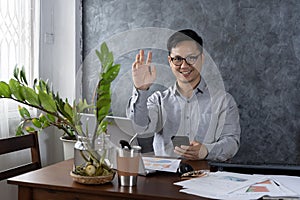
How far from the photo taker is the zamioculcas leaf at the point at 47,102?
5.51 ft

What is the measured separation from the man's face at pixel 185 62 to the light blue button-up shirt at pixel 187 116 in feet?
0.31

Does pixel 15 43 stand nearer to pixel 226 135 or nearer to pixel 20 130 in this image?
pixel 20 130

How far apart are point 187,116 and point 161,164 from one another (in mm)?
686

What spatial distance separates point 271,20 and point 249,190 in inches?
60.0

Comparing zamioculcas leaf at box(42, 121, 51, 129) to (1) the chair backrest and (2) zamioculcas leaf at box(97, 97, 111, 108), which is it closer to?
(1) the chair backrest

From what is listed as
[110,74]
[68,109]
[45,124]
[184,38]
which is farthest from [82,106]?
[184,38]

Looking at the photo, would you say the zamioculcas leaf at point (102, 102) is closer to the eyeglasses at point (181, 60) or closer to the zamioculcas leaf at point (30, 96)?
the zamioculcas leaf at point (30, 96)

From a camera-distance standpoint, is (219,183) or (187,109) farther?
(187,109)

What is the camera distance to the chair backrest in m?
2.11

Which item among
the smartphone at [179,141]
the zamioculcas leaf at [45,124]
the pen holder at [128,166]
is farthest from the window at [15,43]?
the pen holder at [128,166]

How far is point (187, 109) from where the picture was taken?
2.63 m

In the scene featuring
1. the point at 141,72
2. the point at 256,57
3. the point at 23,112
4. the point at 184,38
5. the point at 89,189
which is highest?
the point at 184,38

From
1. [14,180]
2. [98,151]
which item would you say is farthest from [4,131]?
[98,151]

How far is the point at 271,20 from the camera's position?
279cm
